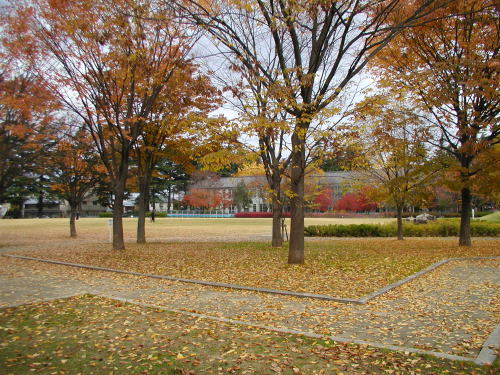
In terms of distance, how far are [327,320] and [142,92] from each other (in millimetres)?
12005

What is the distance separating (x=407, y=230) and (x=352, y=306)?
20.5 m

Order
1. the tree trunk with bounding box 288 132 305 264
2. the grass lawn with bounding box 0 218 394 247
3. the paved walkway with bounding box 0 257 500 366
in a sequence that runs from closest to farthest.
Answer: the paved walkway with bounding box 0 257 500 366, the tree trunk with bounding box 288 132 305 264, the grass lawn with bounding box 0 218 394 247

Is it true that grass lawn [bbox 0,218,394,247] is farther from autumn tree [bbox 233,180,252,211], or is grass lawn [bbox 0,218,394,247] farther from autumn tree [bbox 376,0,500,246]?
autumn tree [bbox 233,180,252,211]

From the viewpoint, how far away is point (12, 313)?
228 inches

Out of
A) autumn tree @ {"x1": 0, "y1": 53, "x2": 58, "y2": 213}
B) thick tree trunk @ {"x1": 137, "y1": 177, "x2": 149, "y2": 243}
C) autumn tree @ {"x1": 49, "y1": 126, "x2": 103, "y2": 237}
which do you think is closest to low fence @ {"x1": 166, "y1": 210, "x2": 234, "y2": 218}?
autumn tree @ {"x1": 49, "y1": 126, "x2": 103, "y2": 237}

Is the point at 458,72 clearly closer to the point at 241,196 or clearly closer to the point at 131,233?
the point at 131,233

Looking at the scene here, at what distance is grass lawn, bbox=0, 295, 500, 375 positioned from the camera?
3734 millimetres

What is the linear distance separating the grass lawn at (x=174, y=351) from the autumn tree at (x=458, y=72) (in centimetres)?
1059

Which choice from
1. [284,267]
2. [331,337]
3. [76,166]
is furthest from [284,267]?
[76,166]

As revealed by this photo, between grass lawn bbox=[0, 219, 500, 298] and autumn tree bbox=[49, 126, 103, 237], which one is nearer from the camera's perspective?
grass lawn bbox=[0, 219, 500, 298]

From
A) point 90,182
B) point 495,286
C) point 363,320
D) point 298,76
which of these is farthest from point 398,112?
point 90,182

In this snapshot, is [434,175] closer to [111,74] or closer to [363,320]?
[363,320]

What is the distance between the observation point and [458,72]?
13477mm

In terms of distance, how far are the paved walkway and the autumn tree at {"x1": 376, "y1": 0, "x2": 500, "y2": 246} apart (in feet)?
18.5
